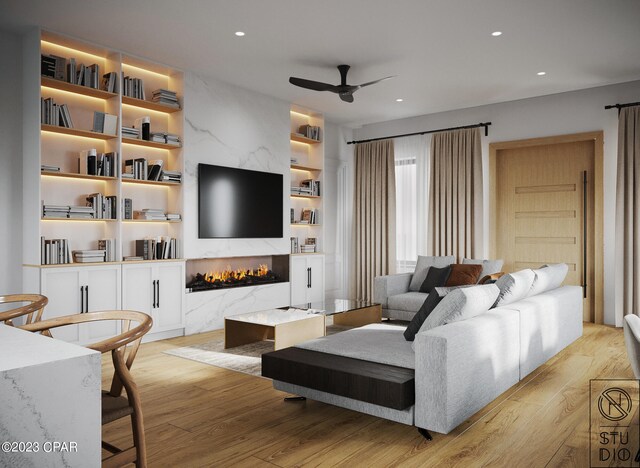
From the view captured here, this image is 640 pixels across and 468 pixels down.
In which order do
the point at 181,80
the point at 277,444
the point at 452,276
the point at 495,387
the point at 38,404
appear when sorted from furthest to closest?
the point at 452,276, the point at 181,80, the point at 495,387, the point at 277,444, the point at 38,404

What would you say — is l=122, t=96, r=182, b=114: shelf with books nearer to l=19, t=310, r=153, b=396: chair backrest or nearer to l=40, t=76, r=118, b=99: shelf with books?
l=40, t=76, r=118, b=99: shelf with books

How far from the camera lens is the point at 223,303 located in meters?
5.94

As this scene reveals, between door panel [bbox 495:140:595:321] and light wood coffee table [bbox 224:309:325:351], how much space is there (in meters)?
3.36

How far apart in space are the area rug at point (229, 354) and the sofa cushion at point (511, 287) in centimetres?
187

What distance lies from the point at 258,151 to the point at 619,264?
4455 mm

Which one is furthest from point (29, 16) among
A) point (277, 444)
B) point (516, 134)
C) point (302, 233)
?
point (516, 134)

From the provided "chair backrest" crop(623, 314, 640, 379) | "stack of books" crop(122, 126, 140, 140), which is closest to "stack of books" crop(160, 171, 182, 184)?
"stack of books" crop(122, 126, 140, 140)

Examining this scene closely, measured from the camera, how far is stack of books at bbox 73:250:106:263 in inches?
184

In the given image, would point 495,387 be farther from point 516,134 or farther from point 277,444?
point 516,134

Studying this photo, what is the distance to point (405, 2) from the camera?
154 inches

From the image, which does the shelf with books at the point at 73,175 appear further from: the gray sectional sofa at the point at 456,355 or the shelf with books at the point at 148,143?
the gray sectional sofa at the point at 456,355

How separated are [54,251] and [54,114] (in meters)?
1.22

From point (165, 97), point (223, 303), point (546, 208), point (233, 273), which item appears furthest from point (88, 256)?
point (546, 208)

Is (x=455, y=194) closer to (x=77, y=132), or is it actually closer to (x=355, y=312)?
(x=355, y=312)
